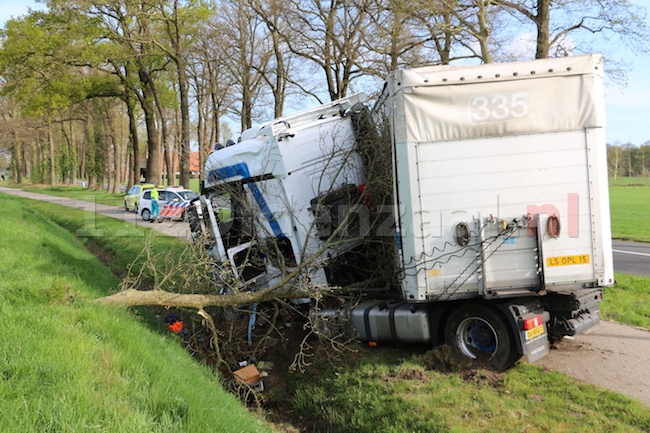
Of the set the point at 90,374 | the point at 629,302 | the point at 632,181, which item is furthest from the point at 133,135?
the point at 632,181

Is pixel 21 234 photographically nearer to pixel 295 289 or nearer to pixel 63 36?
pixel 295 289

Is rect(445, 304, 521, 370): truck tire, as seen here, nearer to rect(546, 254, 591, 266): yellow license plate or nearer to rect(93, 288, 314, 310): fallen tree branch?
rect(546, 254, 591, 266): yellow license plate

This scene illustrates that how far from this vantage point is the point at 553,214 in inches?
212

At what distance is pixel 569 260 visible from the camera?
17.8ft

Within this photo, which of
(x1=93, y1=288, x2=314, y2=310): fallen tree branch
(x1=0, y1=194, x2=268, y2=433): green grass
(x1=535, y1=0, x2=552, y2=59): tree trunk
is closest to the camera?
(x1=0, y1=194, x2=268, y2=433): green grass

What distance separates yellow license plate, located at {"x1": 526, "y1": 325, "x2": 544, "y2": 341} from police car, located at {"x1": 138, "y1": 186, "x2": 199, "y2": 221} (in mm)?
19266

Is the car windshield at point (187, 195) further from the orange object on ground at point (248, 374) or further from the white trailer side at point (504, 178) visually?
the white trailer side at point (504, 178)

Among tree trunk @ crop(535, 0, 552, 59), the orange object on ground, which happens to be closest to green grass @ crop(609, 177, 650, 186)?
tree trunk @ crop(535, 0, 552, 59)

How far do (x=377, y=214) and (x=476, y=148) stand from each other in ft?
5.78

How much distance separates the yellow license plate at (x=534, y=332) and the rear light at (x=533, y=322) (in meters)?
0.03

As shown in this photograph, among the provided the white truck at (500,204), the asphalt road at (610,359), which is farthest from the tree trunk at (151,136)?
the asphalt road at (610,359)

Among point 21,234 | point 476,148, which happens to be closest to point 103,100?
point 21,234

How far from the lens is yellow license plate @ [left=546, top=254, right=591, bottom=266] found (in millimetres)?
5410

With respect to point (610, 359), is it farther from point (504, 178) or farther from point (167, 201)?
point (167, 201)
